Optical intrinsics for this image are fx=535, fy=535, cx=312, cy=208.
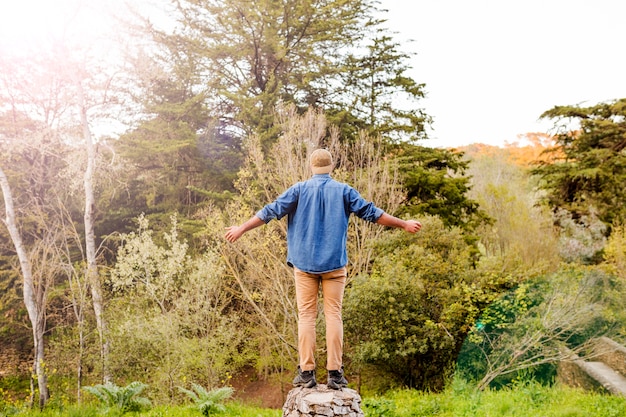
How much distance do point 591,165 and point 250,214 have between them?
552 inches

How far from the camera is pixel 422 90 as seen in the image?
1809 centimetres

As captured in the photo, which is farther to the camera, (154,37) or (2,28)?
(154,37)

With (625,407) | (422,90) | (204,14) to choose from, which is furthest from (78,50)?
(625,407)

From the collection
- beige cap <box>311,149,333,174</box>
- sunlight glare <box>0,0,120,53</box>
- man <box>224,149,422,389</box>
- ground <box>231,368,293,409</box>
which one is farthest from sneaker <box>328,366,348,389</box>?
sunlight glare <box>0,0,120,53</box>

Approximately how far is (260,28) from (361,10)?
389cm

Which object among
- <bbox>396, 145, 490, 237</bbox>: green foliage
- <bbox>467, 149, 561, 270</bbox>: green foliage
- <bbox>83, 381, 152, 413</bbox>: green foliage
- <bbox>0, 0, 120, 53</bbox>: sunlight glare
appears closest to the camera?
<bbox>83, 381, 152, 413</bbox>: green foliage

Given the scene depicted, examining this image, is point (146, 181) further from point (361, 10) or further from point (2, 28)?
point (361, 10)

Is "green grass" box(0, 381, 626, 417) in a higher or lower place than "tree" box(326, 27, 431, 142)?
lower

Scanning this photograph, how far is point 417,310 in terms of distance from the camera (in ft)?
34.1

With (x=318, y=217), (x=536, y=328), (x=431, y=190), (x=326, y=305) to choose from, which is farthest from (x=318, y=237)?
(x=431, y=190)

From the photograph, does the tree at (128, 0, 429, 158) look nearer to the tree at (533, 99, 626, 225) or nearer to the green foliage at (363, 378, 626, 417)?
the tree at (533, 99, 626, 225)

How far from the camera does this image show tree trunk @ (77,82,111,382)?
13523mm

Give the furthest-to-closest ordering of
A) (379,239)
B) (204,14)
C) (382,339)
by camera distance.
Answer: (204,14) → (379,239) → (382,339)

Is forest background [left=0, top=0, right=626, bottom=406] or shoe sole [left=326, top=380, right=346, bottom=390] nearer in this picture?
shoe sole [left=326, top=380, right=346, bottom=390]
